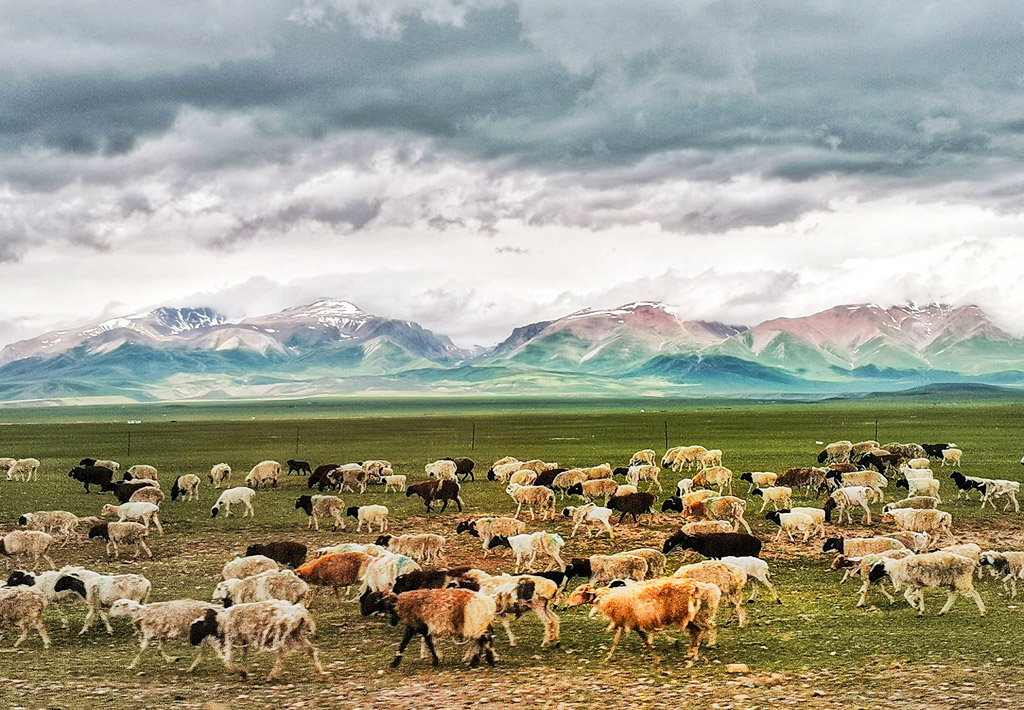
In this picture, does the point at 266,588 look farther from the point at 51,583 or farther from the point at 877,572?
the point at 877,572

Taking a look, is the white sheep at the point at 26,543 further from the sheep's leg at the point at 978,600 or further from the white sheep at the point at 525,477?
the sheep's leg at the point at 978,600

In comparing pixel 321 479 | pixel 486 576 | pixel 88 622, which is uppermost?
pixel 486 576

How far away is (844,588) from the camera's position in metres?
17.1

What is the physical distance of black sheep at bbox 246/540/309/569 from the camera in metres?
18.2

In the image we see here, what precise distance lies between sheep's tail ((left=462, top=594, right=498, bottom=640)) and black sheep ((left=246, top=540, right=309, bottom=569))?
6811 millimetres

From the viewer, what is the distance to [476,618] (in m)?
12.6

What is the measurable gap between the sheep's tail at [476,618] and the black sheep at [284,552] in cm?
681

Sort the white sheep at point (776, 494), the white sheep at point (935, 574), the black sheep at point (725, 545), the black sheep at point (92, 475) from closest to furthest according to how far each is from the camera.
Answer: the white sheep at point (935, 574) → the black sheep at point (725, 545) → the white sheep at point (776, 494) → the black sheep at point (92, 475)

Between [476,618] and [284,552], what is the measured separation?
7.16 meters

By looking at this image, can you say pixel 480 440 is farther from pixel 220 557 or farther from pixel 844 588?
pixel 844 588

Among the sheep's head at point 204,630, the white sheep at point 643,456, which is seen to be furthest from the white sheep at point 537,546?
the white sheep at point 643,456

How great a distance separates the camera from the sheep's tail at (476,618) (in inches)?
495

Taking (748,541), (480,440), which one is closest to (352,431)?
(480,440)

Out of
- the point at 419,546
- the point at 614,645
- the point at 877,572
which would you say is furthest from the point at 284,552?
the point at 877,572
